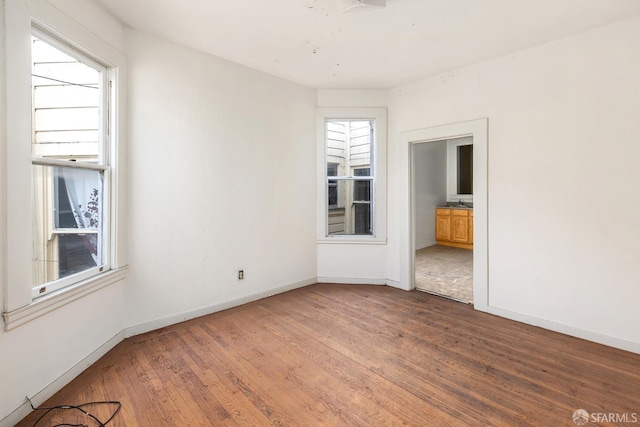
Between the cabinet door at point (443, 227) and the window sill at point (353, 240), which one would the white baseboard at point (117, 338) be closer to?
the window sill at point (353, 240)

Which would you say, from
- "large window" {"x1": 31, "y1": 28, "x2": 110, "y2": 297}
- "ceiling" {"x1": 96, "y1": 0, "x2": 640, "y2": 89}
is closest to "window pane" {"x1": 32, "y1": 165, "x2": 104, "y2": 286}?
"large window" {"x1": 31, "y1": 28, "x2": 110, "y2": 297}

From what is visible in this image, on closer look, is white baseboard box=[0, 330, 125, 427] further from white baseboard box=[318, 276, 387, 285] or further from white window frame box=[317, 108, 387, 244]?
white window frame box=[317, 108, 387, 244]

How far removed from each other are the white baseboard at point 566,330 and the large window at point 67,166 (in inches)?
155

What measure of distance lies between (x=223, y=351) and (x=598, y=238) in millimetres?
3456

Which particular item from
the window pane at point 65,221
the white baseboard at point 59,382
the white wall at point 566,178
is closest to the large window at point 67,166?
the window pane at point 65,221

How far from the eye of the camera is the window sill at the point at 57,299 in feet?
5.69

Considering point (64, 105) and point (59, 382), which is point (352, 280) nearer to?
point (59, 382)

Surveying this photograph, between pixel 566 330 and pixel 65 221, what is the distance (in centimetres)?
441

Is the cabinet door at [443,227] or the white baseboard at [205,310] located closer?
the white baseboard at [205,310]

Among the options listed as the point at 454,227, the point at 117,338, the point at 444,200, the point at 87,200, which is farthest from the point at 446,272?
the point at 87,200

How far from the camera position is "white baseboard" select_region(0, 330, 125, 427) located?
5.73ft

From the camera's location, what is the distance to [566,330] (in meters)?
2.87

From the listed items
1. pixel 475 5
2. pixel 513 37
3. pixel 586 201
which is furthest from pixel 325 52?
pixel 586 201

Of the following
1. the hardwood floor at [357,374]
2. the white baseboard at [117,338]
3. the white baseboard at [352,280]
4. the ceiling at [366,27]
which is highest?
the ceiling at [366,27]
